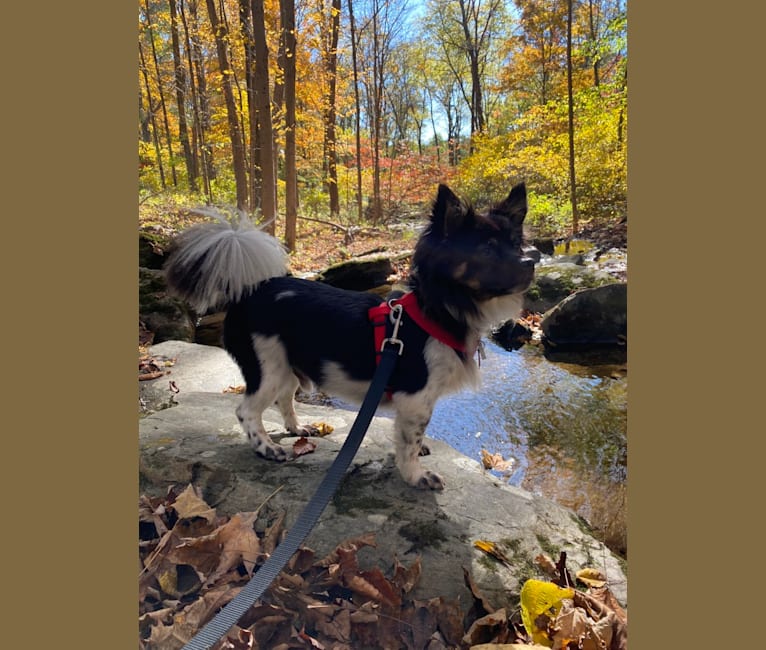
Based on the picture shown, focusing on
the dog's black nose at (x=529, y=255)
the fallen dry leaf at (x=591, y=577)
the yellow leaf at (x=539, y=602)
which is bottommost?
the fallen dry leaf at (x=591, y=577)

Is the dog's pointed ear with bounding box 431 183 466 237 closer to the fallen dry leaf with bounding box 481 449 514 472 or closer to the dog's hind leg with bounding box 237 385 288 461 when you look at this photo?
the dog's hind leg with bounding box 237 385 288 461

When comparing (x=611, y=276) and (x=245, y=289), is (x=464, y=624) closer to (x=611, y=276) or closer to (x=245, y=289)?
(x=245, y=289)

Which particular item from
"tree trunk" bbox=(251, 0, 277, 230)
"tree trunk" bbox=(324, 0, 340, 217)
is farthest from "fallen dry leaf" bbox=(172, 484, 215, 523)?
"tree trunk" bbox=(324, 0, 340, 217)

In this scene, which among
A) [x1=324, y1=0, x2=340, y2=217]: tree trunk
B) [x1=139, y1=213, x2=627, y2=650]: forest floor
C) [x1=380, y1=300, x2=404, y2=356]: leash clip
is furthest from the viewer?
[x1=324, y1=0, x2=340, y2=217]: tree trunk

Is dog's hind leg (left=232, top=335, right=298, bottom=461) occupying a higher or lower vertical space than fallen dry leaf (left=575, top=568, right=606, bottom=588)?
higher

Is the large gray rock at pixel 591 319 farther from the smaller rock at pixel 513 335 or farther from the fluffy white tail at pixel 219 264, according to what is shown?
the fluffy white tail at pixel 219 264

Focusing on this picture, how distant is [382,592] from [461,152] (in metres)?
28.7

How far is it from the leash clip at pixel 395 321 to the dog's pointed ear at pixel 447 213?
0.53 metres

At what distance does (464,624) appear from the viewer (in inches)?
81.0

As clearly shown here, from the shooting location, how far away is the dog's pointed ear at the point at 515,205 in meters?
3.00

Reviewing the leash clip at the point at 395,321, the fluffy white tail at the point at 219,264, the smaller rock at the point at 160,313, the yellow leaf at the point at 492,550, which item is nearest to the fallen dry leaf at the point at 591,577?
the yellow leaf at the point at 492,550

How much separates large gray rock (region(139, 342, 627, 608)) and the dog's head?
1.22m

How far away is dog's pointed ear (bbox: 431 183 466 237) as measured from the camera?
2.76m

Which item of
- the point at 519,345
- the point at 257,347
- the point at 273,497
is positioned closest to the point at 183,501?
the point at 273,497
